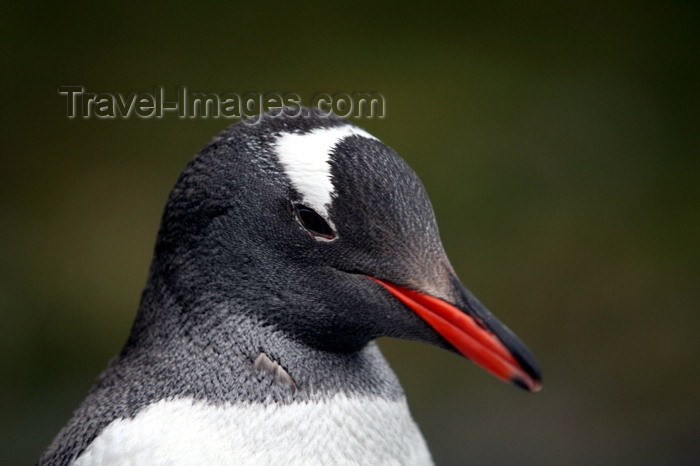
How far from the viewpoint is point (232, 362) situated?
1115 mm

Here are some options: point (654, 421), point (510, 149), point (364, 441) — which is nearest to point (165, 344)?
point (364, 441)

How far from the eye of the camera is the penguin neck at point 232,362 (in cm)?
111

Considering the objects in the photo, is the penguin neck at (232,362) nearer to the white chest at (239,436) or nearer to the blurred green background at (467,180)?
the white chest at (239,436)

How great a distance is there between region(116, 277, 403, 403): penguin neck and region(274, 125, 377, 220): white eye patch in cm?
18

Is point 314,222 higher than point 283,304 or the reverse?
higher

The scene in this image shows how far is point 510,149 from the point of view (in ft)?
11.0

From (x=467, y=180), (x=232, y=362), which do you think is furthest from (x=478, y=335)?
(x=467, y=180)

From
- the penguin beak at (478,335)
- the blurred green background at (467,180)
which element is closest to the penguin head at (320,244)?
the penguin beak at (478,335)

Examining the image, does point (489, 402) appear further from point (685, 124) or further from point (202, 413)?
point (202, 413)

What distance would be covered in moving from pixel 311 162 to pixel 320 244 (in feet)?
0.34

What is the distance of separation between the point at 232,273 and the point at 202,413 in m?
0.18

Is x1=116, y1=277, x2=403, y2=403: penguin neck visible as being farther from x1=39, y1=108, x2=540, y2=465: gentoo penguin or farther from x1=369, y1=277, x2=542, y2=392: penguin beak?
x1=369, y1=277, x2=542, y2=392: penguin beak

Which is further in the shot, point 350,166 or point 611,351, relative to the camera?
point 611,351

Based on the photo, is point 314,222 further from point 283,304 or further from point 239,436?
point 239,436
